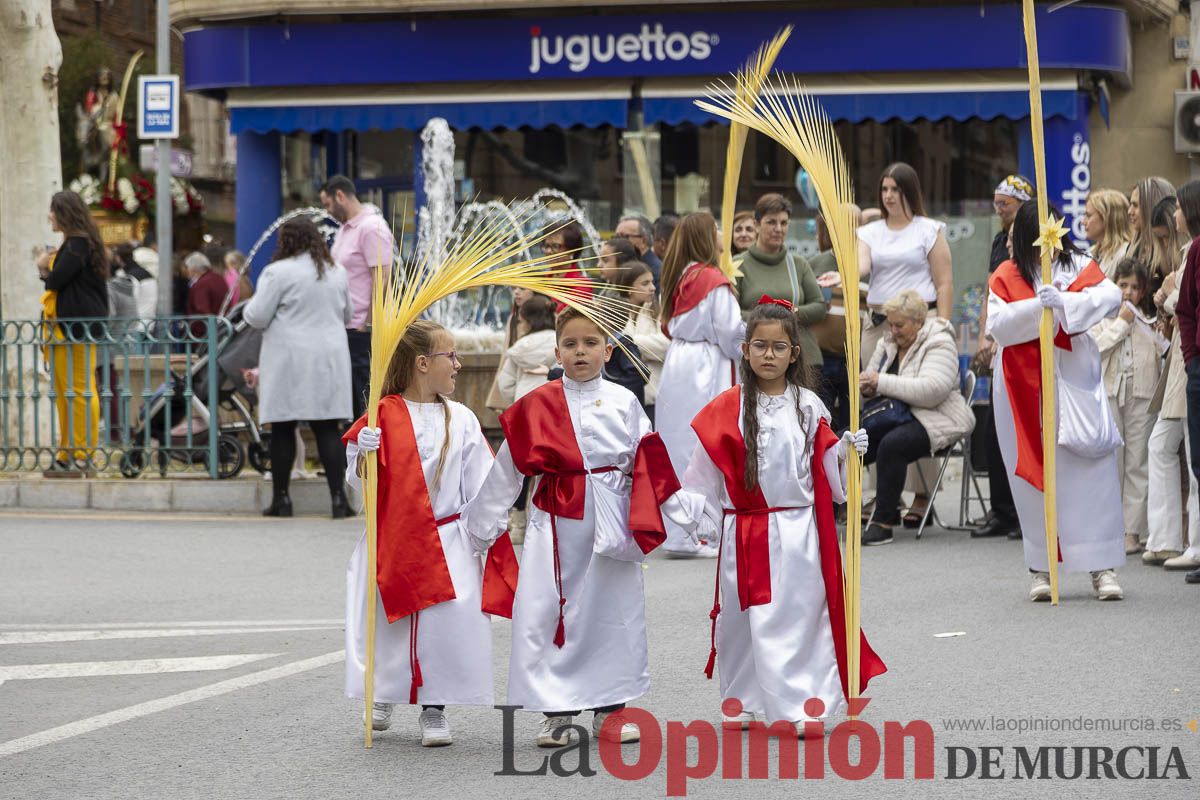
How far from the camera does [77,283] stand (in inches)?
509

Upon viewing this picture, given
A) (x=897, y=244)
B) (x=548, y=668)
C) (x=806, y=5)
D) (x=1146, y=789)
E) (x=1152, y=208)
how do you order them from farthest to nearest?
1. (x=806, y=5)
2. (x=897, y=244)
3. (x=1152, y=208)
4. (x=548, y=668)
5. (x=1146, y=789)

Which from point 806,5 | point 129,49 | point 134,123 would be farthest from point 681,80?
point 129,49

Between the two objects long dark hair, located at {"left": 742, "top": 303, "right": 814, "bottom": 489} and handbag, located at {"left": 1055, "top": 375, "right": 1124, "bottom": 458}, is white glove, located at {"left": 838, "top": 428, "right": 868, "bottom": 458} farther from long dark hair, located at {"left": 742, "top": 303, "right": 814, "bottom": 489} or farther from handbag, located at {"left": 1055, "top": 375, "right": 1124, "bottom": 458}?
handbag, located at {"left": 1055, "top": 375, "right": 1124, "bottom": 458}

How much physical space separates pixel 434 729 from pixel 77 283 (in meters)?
7.85

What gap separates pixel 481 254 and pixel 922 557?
15.7ft

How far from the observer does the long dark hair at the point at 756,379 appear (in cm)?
603

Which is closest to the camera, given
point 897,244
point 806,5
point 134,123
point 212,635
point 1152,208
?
point 212,635

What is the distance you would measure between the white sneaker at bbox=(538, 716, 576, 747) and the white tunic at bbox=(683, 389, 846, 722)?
523 millimetres

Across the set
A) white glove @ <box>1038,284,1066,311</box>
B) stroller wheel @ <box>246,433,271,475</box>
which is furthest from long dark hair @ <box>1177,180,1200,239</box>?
stroller wheel @ <box>246,433,271,475</box>

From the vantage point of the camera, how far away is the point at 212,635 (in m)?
8.19

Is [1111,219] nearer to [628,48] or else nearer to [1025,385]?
[1025,385]

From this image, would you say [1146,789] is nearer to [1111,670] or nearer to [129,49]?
[1111,670]

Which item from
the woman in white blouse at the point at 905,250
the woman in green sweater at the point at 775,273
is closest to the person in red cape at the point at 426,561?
the woman in green sweater at the point at 775,273

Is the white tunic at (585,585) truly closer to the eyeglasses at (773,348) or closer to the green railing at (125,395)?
the eyeglasses at (773,348)
